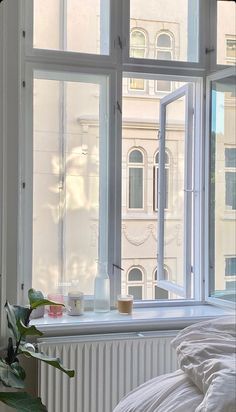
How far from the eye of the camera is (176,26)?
2.84m

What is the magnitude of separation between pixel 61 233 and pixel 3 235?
1.27 feet

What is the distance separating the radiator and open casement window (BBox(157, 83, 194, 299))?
48 cm

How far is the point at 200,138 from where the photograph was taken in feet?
9.14

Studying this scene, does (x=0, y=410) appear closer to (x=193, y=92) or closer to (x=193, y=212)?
(x=193, y=212)

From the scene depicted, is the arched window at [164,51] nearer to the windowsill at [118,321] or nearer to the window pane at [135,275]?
the window pane at [135,275]

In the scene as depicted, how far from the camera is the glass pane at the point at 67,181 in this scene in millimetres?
2545

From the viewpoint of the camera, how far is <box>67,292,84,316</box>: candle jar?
8.09 ft

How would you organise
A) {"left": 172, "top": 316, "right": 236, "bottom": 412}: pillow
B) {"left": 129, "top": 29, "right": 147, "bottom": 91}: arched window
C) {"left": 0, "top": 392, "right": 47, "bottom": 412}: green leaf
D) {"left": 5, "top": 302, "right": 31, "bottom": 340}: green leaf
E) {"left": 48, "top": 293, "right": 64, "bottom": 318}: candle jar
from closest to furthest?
{"left": 172, "top": 316, "right": 236, "bottom": 412}: pillow → {"left": 0, "top": 392, "right": 47, "bottom": 412}: green leaf → {"left": 5, "top": 302, "right": 31, "bottom": 340}: green leaf → {"left": 48, "top": 293, "right": 64, "bottom": 318}: candle jar → {"left": 129, "top": 29, "right": 147, "bottom": 91}: arched window

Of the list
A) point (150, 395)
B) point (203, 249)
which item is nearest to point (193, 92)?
point (203, 249)

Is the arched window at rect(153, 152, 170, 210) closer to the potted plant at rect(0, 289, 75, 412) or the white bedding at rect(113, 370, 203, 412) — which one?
the potted plant at rect(0, 289, 75, 412)

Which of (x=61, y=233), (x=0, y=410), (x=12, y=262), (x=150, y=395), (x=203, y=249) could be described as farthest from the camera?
(x=203, y=249)

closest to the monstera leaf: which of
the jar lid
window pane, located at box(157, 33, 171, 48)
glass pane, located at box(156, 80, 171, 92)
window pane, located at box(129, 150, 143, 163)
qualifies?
the jar lid

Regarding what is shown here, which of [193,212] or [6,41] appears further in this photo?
[193,212]

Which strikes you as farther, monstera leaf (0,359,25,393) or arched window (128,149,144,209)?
arched window (128,149,144,209)
